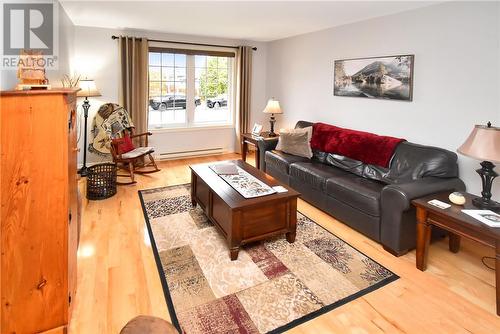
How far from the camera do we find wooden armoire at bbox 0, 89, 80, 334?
1.41 meters

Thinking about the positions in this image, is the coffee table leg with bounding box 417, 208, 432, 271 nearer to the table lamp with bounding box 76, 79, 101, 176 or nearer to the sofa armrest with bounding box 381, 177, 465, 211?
the sofa armrest with bounding box 381, 177, 465, 211

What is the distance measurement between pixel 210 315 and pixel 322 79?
12.6 feet

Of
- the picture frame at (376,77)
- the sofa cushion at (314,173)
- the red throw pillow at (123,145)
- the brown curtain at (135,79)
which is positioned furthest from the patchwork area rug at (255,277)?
the brown curtain at (135,79)

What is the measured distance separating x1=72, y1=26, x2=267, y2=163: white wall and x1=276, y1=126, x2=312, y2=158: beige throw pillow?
2.08 m

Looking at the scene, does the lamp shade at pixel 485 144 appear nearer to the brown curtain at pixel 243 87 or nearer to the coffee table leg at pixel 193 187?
the coffee table leg at pixel 193 187

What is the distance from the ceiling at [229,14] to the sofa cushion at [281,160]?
179 cm

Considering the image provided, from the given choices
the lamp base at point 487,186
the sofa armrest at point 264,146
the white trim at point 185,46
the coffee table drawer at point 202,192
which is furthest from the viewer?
the white trim at point 185,46

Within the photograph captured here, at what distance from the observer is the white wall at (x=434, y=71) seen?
273cm

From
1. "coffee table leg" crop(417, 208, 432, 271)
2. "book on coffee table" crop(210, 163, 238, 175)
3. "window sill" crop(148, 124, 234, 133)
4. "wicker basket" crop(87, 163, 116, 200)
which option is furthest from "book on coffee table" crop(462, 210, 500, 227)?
"window sill" crop(148, 124, 234, 133)

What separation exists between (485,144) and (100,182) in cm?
390

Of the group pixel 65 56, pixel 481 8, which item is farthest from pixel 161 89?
pixel 481 8

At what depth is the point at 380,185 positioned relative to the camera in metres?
3.10

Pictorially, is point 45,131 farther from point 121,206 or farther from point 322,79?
point 322,79

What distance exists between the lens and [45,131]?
1454 mm
